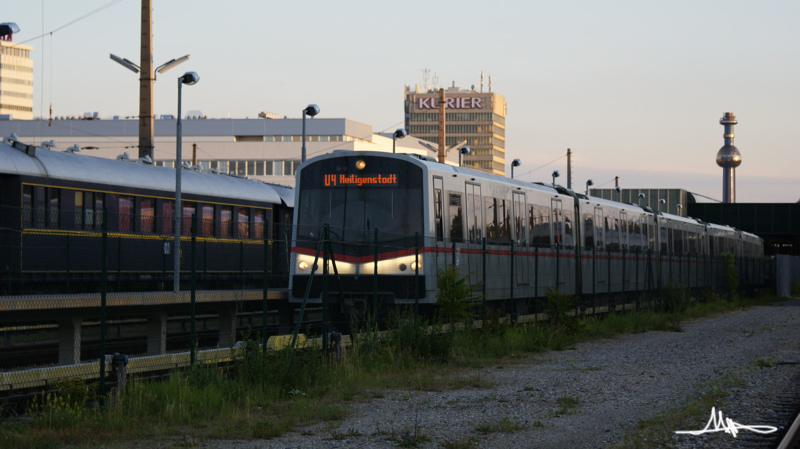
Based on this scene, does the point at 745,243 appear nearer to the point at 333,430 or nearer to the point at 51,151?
the point at 51,151

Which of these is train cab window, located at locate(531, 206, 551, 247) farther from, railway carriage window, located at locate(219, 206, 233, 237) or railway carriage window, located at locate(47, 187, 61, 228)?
railway carriage window, located at locate(47, 187, 61, 228)

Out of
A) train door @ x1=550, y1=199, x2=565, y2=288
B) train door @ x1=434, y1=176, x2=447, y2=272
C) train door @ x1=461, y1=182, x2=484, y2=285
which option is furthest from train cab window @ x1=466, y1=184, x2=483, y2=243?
train door @ x1=550, y1=199, x2=565, y2=288

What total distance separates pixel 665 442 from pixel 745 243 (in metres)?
53.8

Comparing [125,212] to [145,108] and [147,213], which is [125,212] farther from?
[145,108]

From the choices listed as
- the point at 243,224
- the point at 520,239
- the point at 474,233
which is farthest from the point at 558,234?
the point at 243,224

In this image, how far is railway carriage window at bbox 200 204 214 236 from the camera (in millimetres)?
26756

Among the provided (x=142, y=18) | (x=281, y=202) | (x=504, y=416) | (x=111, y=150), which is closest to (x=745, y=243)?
(x=281, y=202)

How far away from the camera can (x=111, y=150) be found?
111000mm

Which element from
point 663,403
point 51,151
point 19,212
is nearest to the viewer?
point 663,403

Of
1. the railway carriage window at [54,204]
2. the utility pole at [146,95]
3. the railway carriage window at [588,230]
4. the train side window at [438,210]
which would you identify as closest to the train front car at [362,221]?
the train side window at [438,210]

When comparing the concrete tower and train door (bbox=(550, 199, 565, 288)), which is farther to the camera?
the concrete tower

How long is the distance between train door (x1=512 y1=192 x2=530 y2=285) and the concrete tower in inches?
6081

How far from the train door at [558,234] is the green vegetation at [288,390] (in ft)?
21.2

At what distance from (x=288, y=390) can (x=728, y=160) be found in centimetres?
17032
